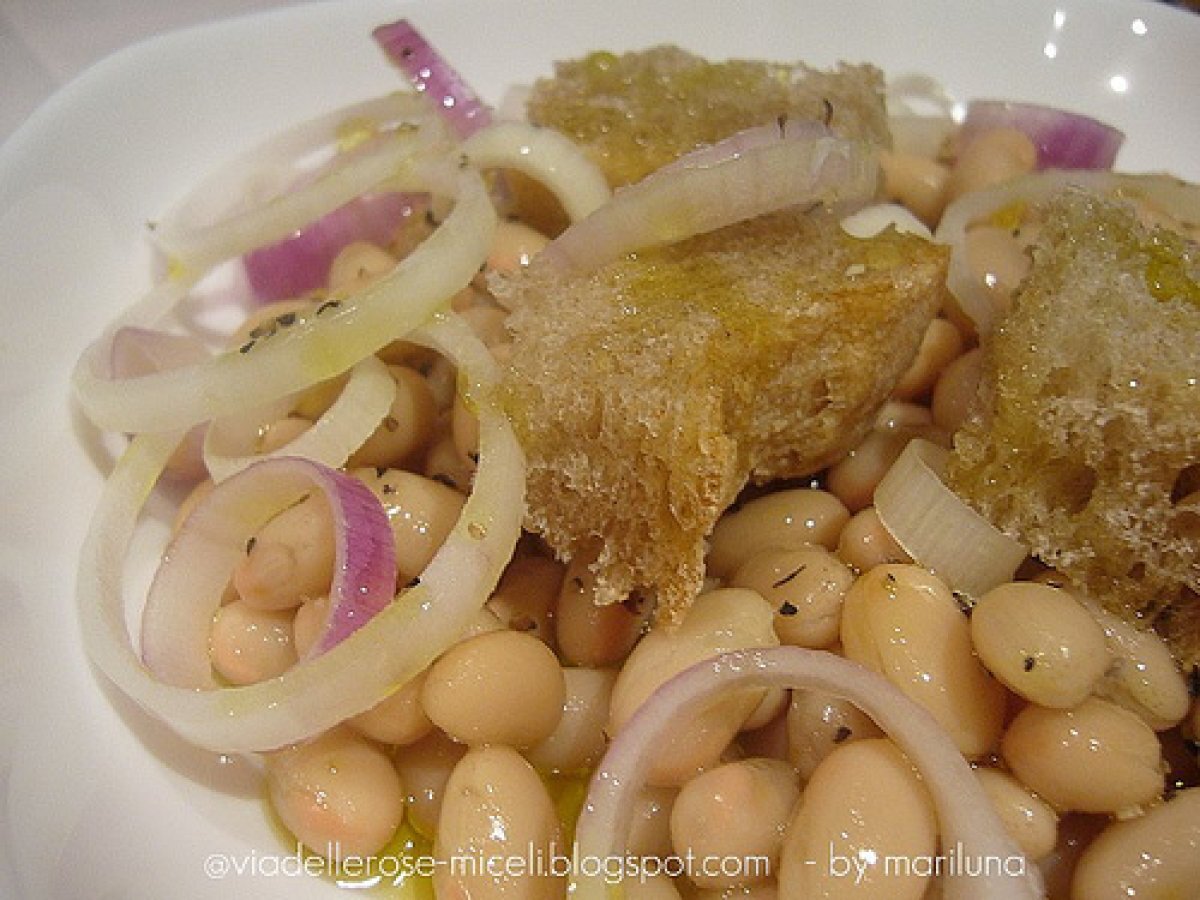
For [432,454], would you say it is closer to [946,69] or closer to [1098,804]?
[1098,804]

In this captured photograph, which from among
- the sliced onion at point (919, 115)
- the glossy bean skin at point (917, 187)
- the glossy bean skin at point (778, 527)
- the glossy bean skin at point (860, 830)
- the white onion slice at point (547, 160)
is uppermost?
the white onion slice at point (547, 160)

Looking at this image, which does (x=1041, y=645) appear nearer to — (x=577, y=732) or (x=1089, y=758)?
(x=1089, y=758)

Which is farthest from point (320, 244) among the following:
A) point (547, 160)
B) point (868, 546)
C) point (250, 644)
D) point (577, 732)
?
point (868, 546)

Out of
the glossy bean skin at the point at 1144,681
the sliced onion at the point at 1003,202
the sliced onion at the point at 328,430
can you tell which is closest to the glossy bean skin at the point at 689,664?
the glossy bean skin at the point at 1144,681

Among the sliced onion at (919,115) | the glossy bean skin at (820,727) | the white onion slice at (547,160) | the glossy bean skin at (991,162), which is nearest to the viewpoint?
the glossy bean skin at (820,727)

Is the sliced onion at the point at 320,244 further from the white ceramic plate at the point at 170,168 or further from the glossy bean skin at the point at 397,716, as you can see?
the glossy bean skin at the point at 397,716

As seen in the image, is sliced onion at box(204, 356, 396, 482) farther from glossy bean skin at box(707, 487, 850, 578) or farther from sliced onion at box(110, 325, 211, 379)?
glossy bean skin at box(707, 487, 850, 578)
